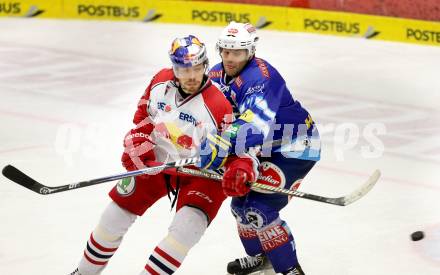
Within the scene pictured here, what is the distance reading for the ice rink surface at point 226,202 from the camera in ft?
18.5

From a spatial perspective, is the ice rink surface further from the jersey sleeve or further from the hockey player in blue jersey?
the jersey sleeve

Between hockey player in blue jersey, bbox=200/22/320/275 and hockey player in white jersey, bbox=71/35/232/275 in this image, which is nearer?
hockey player in white jersey, bbox=71/35/232/275

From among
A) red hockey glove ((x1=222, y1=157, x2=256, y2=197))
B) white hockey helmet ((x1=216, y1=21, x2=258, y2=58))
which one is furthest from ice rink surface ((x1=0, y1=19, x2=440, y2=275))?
white hockey helmet ((x1=216, y1=21, x2=258, y2=58))

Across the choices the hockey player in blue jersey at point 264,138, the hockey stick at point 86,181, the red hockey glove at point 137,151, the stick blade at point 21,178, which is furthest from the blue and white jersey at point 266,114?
the stick blade at point 21,178

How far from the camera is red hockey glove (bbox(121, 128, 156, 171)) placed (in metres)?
4.74

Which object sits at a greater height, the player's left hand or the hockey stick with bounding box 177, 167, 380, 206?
the player's left hand

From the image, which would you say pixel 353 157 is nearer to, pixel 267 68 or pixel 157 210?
pixel 157 210

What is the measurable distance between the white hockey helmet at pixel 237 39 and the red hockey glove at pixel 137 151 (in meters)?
0.63

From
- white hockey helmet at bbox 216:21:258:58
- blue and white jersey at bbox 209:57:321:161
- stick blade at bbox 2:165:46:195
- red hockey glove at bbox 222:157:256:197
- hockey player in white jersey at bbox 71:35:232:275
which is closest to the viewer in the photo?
red hockey glove at bbox 222:157:256:197

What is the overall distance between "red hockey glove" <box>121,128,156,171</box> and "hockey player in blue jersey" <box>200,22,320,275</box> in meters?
0.33

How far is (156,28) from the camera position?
12.4 metres

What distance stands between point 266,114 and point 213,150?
340mm

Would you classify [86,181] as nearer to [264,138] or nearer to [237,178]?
[237,178]

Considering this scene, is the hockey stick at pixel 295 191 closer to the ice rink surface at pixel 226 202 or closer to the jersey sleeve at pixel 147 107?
the jersey sleeve at pixel 147 107
